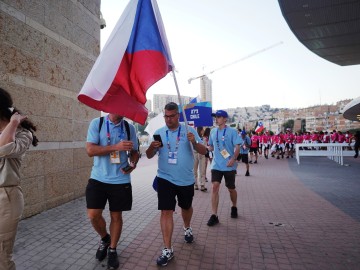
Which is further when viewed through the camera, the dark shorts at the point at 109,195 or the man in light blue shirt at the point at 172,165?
the man in light blue shirt at the point at 172,165

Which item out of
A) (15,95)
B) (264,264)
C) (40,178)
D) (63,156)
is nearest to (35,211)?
(40,178)

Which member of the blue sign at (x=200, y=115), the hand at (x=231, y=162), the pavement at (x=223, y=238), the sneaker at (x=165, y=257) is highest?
the blue sign at (x=200, y=115)

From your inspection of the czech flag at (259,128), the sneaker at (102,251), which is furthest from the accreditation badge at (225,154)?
the czech flag at (259,128)

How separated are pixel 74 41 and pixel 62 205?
12.5 ft

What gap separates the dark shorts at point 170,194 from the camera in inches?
140

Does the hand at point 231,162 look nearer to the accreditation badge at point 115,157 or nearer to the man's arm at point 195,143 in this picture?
the man's arm at point 195,143

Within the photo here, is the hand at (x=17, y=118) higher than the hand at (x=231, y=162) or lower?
higher

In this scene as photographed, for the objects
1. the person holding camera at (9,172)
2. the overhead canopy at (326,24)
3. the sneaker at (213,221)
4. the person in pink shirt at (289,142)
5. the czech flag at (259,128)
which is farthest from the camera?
the person in pink shirt at (289,142)

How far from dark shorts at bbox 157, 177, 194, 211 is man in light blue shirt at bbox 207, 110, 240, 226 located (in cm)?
132

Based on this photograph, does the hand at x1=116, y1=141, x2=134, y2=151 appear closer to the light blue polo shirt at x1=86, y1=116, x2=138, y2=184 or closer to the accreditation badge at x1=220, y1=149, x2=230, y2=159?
the light blue polo shirt at x1=86, y1=116, x2=138, y2=184

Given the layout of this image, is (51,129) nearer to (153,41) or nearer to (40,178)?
(40,178)

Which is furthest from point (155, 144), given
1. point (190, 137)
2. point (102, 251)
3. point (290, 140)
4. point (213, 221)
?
point (290, 140)

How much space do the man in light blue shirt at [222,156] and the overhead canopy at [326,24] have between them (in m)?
7.35

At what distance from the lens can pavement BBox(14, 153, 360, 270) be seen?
3.47m
